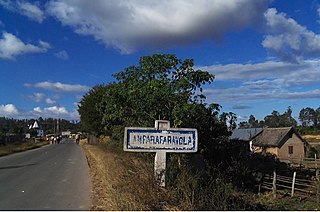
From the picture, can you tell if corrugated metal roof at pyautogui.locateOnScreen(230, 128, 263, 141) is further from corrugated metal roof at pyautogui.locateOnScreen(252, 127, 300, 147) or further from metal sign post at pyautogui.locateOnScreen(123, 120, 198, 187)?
metal sign post at pyautogui.locateOnScreen(123, 120, 198, 187)

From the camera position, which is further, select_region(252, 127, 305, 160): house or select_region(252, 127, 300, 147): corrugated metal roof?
select_region(252, 127, 300, 147): corrugated metal roof

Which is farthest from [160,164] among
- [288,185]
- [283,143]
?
[283,143]

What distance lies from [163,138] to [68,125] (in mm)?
194904

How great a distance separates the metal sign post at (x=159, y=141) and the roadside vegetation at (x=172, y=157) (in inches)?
15.2

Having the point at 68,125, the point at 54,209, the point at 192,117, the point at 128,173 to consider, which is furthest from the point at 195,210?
the point at 68,125

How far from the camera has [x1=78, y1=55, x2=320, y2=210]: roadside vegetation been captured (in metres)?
6.52

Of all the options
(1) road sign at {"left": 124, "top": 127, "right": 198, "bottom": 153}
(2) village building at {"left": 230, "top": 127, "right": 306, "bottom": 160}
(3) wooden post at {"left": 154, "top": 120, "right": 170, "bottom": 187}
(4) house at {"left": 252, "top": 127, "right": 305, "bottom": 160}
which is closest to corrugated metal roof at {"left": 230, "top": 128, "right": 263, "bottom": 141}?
(2) village building at {"left": 230, "top": 127, "right": 306, "bottom": 160}

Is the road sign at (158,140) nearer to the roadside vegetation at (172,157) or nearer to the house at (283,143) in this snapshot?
the roadside vegetation at (172,157)

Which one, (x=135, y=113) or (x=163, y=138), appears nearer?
(x=163, y=138)

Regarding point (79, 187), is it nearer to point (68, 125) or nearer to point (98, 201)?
point (98, 201)

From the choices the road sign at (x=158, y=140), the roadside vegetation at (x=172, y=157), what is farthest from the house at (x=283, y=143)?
the road sign at (x=158, y=140)

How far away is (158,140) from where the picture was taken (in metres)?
7.37

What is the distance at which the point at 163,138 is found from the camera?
739cm

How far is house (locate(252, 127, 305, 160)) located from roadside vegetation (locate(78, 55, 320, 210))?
29866 millimetres
